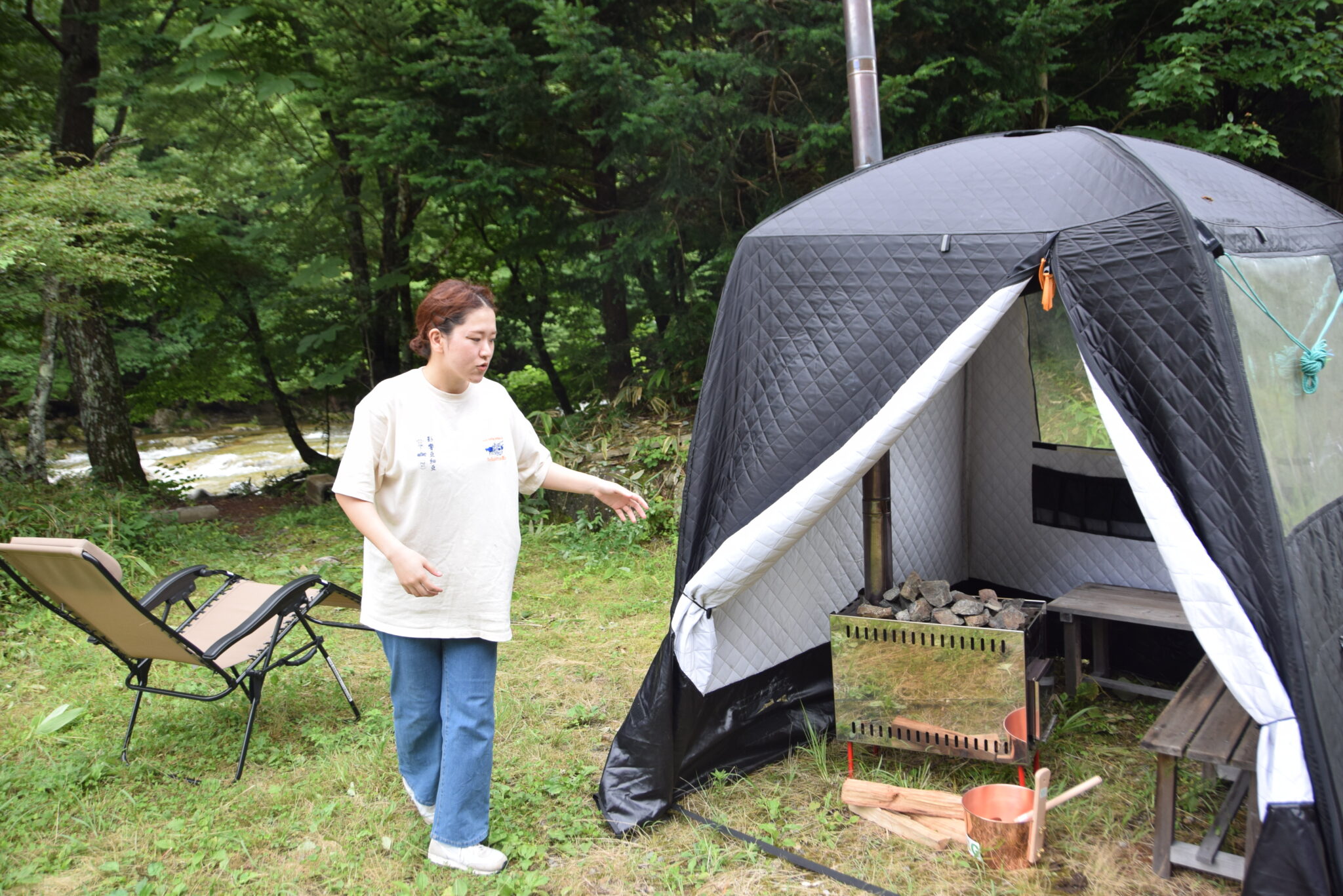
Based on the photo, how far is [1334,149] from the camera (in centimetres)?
676

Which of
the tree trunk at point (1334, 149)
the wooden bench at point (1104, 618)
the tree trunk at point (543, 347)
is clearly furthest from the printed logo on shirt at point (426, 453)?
the tree trunk at point (1334, 149)

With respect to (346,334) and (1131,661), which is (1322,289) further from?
(346,334)

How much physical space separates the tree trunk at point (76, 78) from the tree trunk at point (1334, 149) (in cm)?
940

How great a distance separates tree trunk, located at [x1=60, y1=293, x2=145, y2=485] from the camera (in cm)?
774

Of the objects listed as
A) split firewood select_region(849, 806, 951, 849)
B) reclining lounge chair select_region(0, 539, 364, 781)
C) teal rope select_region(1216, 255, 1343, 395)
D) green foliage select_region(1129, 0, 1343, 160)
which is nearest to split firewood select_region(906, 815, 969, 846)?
split firewood select_region(849, 806, 951, 849)

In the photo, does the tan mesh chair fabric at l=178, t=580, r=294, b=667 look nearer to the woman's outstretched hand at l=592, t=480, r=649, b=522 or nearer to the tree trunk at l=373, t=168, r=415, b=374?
the woman's outstretched hand at l=592, t=480, r=649, b=522

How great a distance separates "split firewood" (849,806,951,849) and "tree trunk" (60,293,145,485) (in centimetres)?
709

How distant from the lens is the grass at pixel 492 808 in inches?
96.9

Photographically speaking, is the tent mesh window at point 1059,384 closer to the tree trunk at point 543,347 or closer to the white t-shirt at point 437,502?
the white t-shirt at point 437,502

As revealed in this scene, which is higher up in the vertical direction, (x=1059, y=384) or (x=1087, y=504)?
(x=1059, y=384)

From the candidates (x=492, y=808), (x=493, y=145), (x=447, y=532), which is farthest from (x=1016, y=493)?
(x=493, y=145)

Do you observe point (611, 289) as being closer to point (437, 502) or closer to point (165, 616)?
point (165, 616)

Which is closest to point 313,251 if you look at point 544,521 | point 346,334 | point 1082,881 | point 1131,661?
point 346,334

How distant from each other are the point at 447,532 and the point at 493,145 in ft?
17.5
